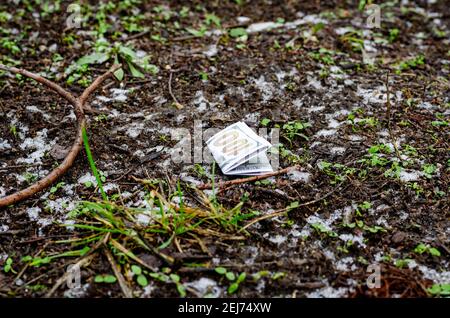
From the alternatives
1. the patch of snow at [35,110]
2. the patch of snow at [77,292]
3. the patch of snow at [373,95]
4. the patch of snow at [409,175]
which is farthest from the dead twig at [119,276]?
the patch of snow at [373,95]

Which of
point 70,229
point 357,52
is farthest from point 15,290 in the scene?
point 357,52

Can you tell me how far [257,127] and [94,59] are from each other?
5.62 ft

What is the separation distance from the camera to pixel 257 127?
10.8ft

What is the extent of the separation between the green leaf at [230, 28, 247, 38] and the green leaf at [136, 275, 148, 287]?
2856 mm

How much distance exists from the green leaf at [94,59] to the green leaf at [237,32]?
127 cm

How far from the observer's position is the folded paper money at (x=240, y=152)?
2873 mm

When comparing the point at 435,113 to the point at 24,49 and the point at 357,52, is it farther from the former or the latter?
the point at 24,49

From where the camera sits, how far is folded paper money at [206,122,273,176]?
287 cm

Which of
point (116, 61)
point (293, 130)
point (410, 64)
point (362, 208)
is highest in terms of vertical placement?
point (116, 61)

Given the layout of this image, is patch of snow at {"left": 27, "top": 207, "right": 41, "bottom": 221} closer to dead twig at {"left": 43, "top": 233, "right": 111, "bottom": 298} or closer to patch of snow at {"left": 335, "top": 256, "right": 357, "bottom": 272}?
dead twig at {"left": 43, "top": 233, "right": 111, "bottom": 298}

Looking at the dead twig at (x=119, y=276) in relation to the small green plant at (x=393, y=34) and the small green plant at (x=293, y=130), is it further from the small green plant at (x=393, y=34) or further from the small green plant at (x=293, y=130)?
the small green plant at (x=393, y=34)

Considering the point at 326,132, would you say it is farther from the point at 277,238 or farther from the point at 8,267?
the point at 8,267

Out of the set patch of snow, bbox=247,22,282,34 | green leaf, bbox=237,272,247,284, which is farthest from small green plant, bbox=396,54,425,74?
green leaf, bbox=237,272,247,284

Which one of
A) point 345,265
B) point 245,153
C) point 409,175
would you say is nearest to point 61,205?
point 245,153
